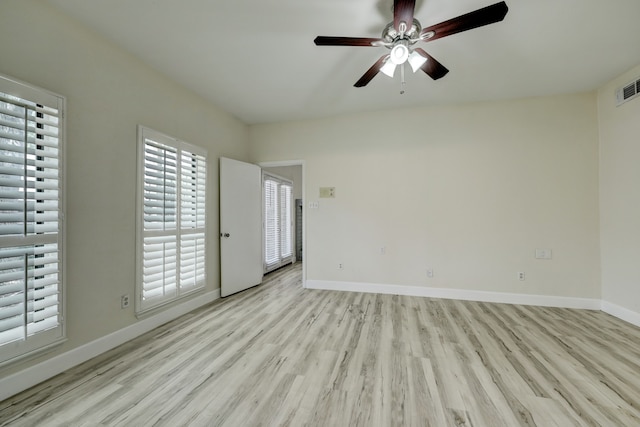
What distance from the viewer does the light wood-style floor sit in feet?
4.80

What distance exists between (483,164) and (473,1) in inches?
89.1

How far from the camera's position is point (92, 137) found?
211 centimetres

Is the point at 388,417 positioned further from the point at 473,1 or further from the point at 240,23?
the point at 240,23

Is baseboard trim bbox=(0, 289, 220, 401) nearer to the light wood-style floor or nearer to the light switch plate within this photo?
the light wood-style floor

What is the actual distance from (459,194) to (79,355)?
456 centimetres

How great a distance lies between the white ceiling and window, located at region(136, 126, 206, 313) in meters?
0.91

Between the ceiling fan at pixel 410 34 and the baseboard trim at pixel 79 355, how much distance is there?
3.09 metres

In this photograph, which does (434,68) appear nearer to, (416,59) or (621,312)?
(416,59)

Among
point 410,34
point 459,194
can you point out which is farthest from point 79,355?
point 459,194

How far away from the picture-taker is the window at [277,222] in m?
5.03

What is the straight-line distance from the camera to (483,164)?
349 cm

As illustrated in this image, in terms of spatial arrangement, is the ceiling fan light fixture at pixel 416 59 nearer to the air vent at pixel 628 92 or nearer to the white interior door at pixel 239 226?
the air vent at pixel 628 92

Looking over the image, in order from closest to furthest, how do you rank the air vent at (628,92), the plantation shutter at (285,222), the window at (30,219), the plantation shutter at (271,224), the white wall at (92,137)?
the window at (30,219) → the white wall at (92,137) → the air vent at (628,92) → the plantation shutter at (271,224) → the plantation shutter at (285,222)

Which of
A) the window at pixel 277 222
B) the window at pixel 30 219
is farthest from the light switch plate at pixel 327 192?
the window at pixel 30 219
